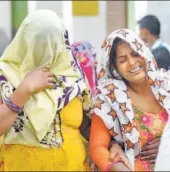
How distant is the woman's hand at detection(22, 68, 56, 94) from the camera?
1.65 m

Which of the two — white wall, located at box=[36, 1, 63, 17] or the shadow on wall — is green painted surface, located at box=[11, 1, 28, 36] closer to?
white wall, located at box=[36, 1, 63, 17]

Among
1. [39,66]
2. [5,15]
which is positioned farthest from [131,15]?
[39,66]

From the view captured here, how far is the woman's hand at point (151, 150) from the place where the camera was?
168cm

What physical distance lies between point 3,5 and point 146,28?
4.87 ft

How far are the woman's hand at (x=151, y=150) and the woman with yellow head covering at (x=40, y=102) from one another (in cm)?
Result: 22

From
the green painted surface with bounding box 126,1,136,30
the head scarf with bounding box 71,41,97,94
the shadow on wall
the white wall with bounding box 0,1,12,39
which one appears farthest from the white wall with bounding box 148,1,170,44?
the white wall with bounding box 0,1,12,39

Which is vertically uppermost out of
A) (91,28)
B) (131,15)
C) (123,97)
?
(123,97)

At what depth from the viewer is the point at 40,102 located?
1.69m

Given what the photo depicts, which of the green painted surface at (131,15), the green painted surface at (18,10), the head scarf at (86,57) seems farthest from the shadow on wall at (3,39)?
the green painted surface at (131,15)

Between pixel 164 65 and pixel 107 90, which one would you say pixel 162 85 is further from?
pixel 164 65

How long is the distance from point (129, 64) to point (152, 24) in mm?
2431

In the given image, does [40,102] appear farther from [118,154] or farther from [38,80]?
[118,154]

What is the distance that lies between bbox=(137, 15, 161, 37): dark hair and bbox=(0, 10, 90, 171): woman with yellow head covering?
2457 mm

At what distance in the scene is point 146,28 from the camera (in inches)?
164
